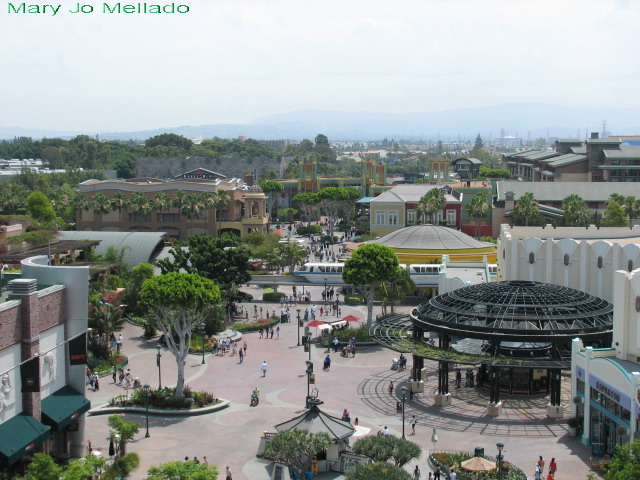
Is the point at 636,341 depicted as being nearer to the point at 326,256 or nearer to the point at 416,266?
the point at 416,266

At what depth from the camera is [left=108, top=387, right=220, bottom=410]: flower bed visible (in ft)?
139

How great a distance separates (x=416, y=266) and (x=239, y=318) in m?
18.7

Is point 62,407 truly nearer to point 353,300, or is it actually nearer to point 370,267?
point 370,267

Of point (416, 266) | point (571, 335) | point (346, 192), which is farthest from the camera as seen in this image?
point (346, 192)

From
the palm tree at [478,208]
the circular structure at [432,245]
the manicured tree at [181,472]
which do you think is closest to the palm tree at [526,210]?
the palm tree at [478,208]

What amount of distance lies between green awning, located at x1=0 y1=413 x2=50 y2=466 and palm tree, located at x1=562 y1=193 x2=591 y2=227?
7056 cm

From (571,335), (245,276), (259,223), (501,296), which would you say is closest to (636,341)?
(571,335)

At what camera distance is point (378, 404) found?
43812mm

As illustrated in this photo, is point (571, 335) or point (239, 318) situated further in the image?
point (239, 318)

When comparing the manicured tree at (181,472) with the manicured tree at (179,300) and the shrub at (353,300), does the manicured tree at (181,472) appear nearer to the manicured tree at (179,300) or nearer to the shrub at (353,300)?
the manicured tree at (179,300)

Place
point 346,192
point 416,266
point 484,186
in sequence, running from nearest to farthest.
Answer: point 416,266 → point 484,186 → point 346,192

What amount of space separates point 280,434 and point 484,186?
308 ft

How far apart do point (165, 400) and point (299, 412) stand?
22.1 feet

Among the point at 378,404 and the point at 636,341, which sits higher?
the point at 636,341
